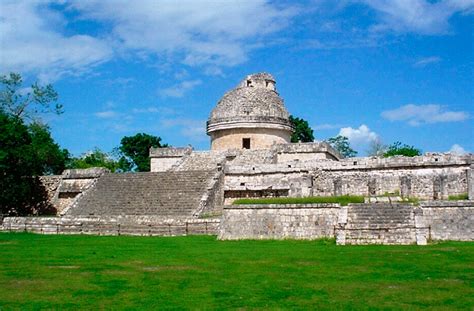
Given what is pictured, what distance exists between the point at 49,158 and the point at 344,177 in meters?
17.4

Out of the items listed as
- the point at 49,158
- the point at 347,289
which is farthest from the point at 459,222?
the point at 49,158

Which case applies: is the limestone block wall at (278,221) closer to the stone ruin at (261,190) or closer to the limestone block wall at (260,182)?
the stone ruin at (261,190)

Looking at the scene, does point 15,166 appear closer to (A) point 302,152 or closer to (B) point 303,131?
(A) point 302,152

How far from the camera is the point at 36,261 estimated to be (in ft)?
44.0

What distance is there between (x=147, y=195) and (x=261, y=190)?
17.8 feet

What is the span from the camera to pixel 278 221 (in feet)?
65.0

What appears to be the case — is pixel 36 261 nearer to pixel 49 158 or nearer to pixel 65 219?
pixel 65 219

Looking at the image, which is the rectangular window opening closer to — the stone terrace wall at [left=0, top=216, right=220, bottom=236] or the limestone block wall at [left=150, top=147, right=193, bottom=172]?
the limestone block wall at [left=150, top=147, right=193, bottom=172]

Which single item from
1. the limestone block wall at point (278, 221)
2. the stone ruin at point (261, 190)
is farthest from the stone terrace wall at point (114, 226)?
the limestone block wall at point (278, 221)

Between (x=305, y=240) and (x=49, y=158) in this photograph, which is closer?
(x=305, y=240)

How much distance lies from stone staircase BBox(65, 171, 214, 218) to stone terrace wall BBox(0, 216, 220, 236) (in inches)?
53.5

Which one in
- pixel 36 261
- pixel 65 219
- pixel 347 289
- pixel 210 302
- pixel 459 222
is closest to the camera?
pixel 210 302

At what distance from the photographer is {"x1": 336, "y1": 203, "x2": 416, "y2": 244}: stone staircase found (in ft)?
57.3

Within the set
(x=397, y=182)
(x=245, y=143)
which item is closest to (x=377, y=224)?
(x=397, y=182)
